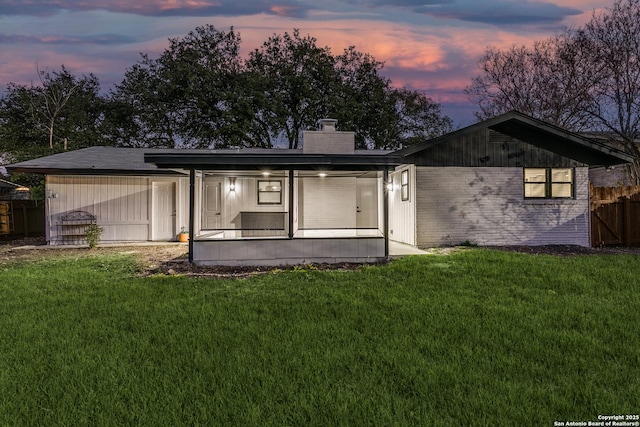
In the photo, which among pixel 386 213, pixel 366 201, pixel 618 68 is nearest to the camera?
pixel 386 213

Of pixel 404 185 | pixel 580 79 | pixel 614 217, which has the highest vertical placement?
pixel 580 79

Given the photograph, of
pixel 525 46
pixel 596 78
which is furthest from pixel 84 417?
pixel 525 46

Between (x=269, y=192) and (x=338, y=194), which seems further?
(x=269, y=192)

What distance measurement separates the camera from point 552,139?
37.2ft

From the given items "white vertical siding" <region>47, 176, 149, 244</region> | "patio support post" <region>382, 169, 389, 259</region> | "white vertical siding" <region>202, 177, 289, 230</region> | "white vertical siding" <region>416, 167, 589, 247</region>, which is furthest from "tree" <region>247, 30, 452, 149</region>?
"patio support post" <region>382, 169, 389, 259</region>

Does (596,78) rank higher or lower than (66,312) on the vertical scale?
higher

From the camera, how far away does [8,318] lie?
4578 mm

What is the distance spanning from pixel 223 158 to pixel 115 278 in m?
3.21

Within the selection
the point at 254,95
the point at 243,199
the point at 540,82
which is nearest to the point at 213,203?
the point at 243,199

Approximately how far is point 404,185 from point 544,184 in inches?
169

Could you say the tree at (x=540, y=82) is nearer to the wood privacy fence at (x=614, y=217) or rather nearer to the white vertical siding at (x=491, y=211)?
the wood privacy fence at (x=614, y=217)

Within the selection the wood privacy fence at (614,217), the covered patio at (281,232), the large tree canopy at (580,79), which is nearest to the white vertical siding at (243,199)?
the covered patio at (281,232)

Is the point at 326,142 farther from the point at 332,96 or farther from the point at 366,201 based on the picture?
the point at 332,96

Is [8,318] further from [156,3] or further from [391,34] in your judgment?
[391,34]
